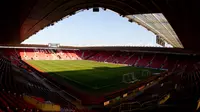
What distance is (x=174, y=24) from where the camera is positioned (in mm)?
29078

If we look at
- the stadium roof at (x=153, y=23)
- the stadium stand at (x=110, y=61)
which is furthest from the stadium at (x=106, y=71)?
the stadium roof at (x=153, y=23)

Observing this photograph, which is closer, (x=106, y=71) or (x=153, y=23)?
(x=106, y=71)

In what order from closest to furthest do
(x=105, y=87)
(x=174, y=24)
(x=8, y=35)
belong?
1. (x=105, y=87)
2. (x=174, y=24)
3. (x=8, y=35)

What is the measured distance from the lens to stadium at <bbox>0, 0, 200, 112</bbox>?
13367mm

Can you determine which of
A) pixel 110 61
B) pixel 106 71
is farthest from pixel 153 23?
pixel 106 71

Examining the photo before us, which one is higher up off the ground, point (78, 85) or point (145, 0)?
point (145, 0)

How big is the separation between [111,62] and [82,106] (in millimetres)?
28565

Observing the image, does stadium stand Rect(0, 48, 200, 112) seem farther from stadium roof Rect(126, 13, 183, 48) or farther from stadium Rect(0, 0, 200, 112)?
stadium roof Rect(126, 13, 183, 48)

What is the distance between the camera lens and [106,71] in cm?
3262

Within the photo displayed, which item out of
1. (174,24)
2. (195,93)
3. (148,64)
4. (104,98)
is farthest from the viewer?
(148,64)

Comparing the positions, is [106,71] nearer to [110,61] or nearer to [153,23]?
[110,61]

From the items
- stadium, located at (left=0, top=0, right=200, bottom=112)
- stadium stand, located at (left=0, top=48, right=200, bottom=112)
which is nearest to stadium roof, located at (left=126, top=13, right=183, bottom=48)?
stadium, located at (left=0, top=0, right=200, bottom=112)

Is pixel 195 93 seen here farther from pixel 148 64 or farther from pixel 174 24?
pixel 148 64

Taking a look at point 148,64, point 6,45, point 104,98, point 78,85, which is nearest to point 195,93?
point 104,98
